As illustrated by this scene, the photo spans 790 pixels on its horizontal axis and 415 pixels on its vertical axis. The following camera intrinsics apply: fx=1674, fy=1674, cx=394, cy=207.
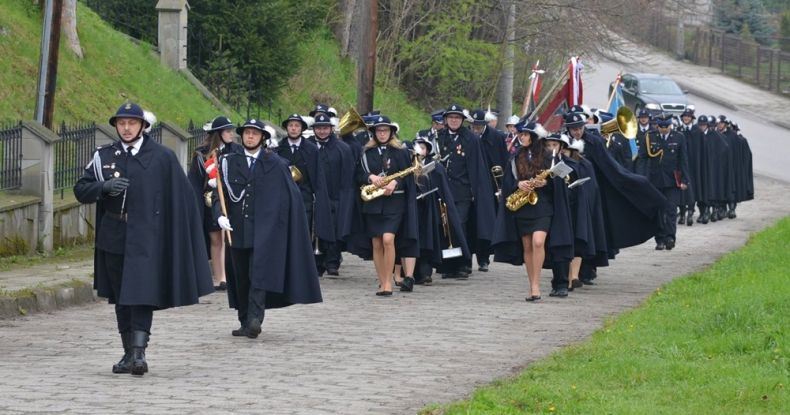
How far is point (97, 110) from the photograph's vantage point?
2744cm

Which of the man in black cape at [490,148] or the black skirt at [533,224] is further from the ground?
the man in black cape at [490,148]

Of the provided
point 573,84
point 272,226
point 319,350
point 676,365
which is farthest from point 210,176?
point 573,84

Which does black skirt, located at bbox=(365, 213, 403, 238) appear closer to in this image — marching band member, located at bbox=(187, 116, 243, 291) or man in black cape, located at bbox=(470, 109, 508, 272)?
marching band member, located at bbox=(187, 116, 243, 291)

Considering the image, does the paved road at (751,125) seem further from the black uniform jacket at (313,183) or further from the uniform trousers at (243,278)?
the uniform trousers at (243,278)

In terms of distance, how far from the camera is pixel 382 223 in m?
17.5

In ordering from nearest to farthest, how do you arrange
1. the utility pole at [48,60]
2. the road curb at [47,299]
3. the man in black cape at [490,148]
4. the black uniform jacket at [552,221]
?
1. the road curb at [47,299]
2. the black uniform jacket at [552,221]
3. the man in black cape at [490,148]
4. the utility pole at [48,60]

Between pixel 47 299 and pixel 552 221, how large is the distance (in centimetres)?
510

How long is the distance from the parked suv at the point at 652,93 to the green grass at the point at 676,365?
35482 millimetres

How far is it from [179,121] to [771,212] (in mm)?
11631

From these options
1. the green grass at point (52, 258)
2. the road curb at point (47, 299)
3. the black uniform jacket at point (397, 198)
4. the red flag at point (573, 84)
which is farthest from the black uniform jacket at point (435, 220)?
the red flag at point (573, 84)

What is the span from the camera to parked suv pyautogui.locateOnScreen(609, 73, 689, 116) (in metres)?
51.1

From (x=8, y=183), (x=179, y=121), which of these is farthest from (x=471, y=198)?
(x=179, y=121)

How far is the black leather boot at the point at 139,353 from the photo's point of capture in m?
11.3

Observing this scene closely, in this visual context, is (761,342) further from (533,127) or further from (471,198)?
(471,198)
